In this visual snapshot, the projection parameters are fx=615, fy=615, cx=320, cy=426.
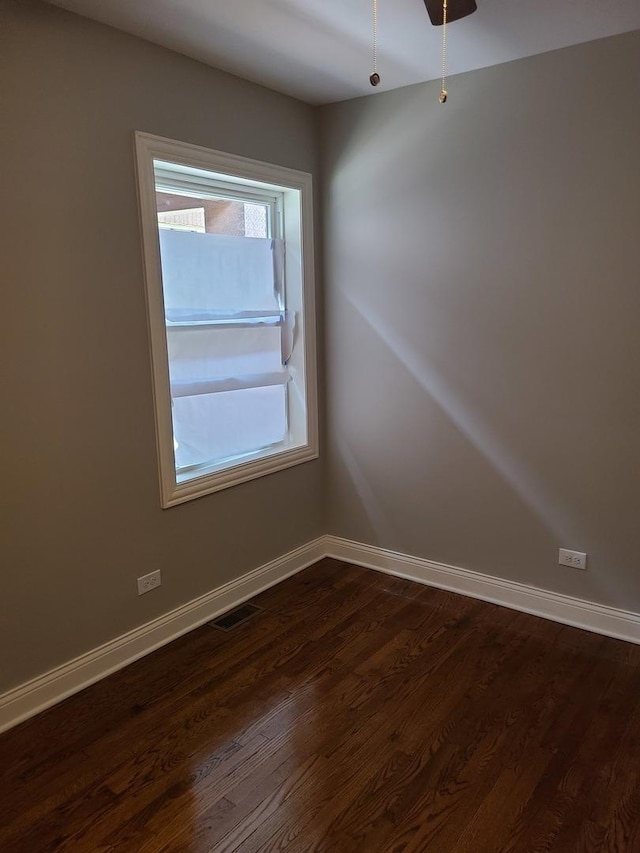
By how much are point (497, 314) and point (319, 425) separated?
124 cm

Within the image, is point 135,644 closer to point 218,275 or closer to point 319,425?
point 319,425

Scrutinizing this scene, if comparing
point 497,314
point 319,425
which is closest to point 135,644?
point 319,425

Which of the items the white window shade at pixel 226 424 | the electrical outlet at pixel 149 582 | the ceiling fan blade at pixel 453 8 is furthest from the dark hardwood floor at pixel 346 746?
the ceiling fan blade at pixel 453 8

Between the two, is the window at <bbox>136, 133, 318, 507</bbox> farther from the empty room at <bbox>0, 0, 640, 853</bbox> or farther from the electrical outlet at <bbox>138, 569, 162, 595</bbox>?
the electrical outlet at <bbox>138, 569, 162, 595</bbox>

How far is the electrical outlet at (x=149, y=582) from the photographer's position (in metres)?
2.72

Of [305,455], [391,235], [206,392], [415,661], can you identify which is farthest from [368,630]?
[391,235]

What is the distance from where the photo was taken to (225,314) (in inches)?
122

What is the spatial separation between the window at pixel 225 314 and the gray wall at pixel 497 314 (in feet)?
0.74

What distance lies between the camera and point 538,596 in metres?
3.01

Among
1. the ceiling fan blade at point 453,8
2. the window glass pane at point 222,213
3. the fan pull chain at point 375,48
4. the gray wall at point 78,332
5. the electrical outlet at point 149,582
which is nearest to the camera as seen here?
the ceiling fan blade at point 453,8

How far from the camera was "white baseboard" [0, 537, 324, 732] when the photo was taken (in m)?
2.33

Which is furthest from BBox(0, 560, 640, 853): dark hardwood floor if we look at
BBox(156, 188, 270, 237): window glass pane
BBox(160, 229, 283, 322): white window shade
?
BBox(156, 188, 270, 237): window glass pane

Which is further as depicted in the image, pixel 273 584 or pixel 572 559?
pixel 273 584

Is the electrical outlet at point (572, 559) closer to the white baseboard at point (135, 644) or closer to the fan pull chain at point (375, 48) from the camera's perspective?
the white baseboard at point (135, 644)
